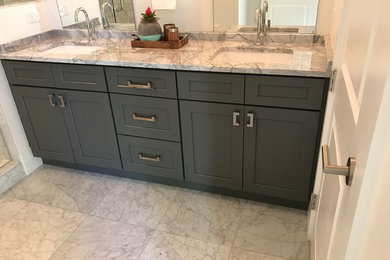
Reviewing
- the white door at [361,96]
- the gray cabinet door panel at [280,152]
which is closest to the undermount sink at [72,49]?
the gray cabinet door panel at [280,152]

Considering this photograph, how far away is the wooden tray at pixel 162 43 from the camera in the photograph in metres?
2.08

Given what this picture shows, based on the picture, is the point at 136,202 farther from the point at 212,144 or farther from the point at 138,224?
the point at 212,144

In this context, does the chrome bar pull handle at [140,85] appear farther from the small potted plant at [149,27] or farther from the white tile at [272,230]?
the white tile at [272,230]

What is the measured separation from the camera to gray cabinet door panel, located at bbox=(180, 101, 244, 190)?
6.00 feet

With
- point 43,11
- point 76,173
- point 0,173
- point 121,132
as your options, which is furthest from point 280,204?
point 43,11

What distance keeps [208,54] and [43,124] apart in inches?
50.4

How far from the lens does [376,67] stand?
1.93ft

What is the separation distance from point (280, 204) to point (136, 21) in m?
1.60

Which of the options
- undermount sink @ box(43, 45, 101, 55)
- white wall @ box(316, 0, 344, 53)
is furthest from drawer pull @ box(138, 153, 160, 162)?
white wall @ box(316, 0, 344, 53)

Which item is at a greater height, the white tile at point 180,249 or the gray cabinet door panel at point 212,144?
the gray cabinet door panel at point 212,144

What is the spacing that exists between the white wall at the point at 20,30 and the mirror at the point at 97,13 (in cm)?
6

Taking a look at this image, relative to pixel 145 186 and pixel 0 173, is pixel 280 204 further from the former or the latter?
pixel 0 173

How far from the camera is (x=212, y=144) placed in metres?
1.93

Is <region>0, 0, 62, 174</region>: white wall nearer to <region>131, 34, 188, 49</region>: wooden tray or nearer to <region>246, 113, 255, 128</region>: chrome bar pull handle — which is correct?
<region>131, 34, 188, 49</region>: wooden tray
